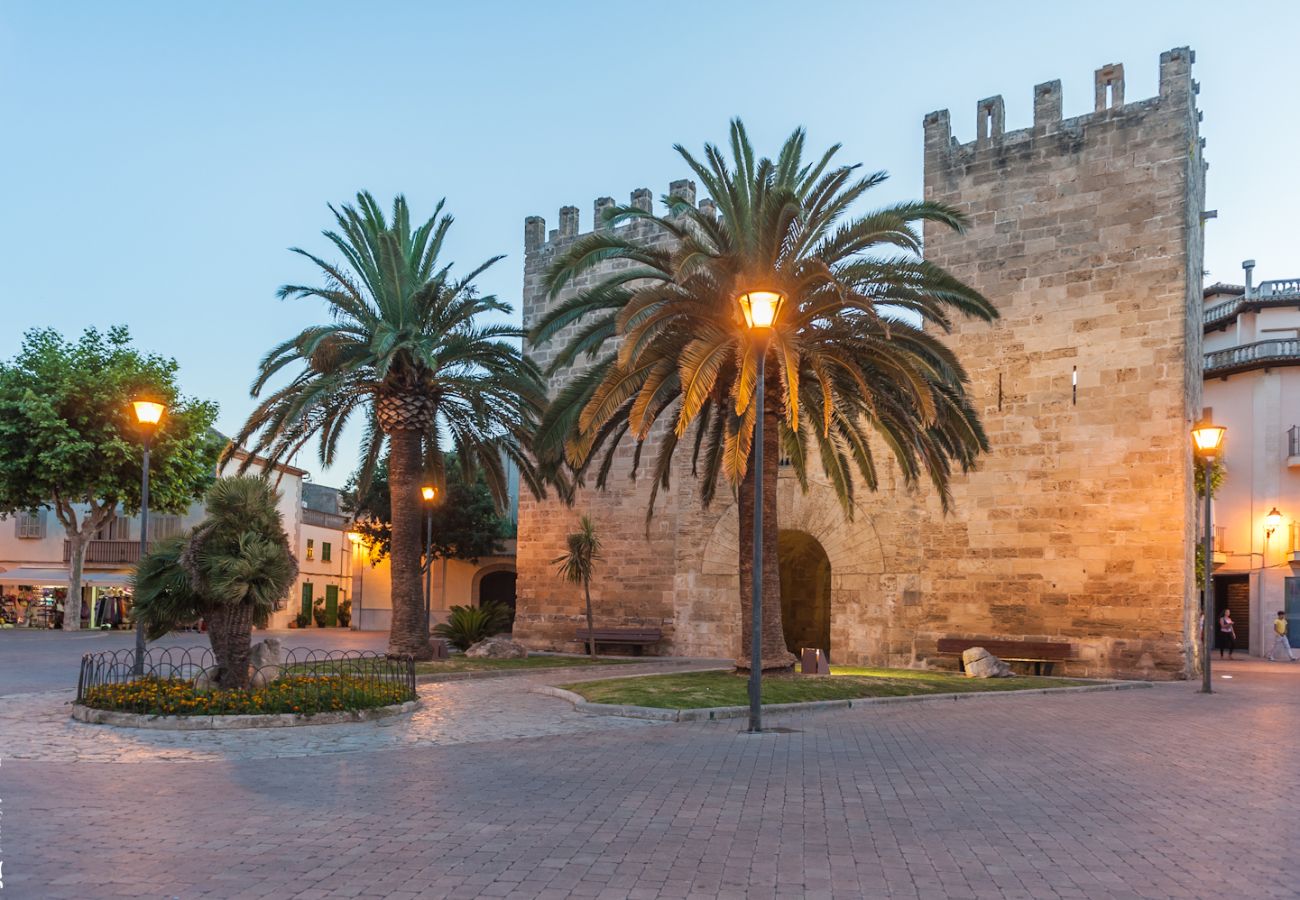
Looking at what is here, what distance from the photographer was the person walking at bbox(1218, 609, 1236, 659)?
33.3m

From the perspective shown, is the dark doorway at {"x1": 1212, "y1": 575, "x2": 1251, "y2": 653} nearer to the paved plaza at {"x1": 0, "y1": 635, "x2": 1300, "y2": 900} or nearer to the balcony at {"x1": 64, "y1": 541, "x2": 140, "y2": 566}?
the paved plaza at {"x1": 0, "y1": 635, "x2": 1300, "y2": 900}

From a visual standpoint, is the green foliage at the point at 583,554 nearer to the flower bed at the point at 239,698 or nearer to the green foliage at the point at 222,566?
the flower bed at the point at 239,698

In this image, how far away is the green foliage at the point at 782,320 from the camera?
15156 mm

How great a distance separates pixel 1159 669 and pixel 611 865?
17.1m

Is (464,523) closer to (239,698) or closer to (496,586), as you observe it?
(496,586)

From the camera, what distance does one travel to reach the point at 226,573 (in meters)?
12.1

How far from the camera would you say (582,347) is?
56.5 ft

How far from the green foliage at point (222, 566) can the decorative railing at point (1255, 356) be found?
108 ft

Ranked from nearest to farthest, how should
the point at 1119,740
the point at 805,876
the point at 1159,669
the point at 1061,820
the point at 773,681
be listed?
1. the point at 805,876
2. the point at 1061,820
3. the point at 1119,740
4. the point at 773,681
5. the point at 1159,669

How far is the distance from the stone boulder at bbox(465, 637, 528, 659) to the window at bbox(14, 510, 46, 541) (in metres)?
26.8

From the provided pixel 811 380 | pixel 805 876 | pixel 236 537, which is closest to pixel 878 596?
pixel 811 380

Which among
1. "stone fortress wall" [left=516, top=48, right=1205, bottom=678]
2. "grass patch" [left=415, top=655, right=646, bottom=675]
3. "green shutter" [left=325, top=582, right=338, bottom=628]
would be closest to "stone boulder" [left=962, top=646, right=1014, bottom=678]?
→ "stone fortress wall" [left=516, top=48, right=1205, bottom=678]

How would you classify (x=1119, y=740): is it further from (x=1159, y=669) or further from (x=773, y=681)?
(x=1159, y=669)

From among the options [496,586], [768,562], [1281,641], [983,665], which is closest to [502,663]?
[768,562]
